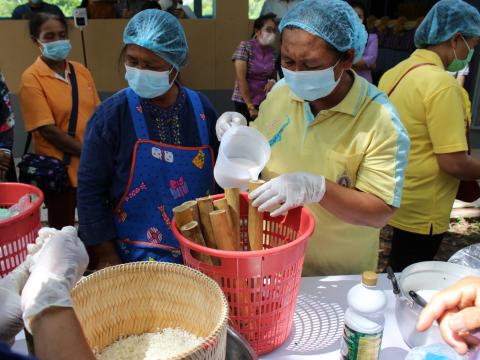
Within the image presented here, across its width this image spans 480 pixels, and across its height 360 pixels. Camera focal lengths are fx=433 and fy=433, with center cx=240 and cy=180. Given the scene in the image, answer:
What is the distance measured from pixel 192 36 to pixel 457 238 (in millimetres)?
4096

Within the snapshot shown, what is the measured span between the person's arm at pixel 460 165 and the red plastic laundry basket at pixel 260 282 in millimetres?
1185

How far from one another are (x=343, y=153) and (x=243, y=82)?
3.54 metres

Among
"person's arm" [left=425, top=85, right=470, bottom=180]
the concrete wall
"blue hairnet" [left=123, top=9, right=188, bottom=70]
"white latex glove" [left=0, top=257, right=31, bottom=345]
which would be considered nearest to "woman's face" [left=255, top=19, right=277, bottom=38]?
the concrete wall

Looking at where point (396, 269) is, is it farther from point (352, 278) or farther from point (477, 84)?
point (477, 84)

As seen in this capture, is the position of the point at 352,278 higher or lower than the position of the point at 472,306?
lower

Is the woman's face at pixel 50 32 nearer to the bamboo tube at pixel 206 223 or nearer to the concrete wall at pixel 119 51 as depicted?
the bamboo tube at pixel 206 223

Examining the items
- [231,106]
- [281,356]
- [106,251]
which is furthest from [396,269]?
[231,106]

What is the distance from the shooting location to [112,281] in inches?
42.5

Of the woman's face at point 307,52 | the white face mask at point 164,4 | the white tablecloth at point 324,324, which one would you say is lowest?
the white tablecloth at point 324,324

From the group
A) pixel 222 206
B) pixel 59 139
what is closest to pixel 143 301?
pixel 222 206

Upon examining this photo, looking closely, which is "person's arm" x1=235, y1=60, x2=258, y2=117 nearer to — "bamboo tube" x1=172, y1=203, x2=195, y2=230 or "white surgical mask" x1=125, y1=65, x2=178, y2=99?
"white surgical mask" x1=125, y1=65, x2=178, y2=99

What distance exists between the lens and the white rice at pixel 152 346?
3.46 feet

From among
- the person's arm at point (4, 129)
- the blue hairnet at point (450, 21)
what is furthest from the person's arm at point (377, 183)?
the person's arm at point (4, 129)

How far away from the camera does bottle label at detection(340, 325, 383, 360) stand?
1.02 meters
